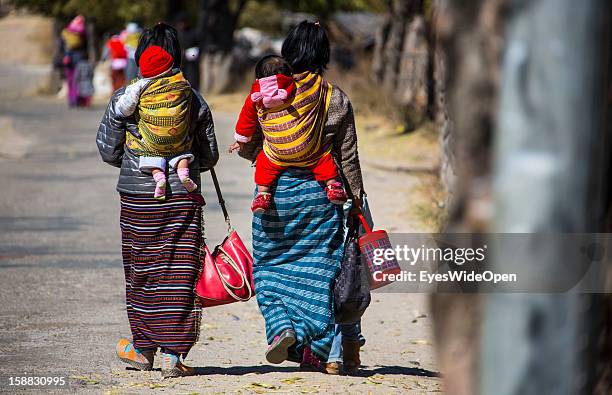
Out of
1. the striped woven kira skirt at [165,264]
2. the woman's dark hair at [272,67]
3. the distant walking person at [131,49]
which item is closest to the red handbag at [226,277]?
the striped woven kira skirt at [165,264]

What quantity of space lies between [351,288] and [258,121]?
96 cm

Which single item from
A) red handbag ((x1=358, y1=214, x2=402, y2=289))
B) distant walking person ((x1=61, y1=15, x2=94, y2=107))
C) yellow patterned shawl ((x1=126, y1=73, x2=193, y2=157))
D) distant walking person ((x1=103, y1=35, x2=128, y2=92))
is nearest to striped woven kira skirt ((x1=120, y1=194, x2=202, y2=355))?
yellow patterned shawl ((x1=126, y1=73, x2=193, y2=157))

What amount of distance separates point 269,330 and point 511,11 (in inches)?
142

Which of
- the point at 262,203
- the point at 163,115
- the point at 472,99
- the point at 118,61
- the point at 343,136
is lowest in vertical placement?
the point at 118,61

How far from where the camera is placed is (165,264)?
5793 mm

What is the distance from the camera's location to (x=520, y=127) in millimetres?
2359

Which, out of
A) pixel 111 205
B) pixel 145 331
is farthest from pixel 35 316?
pixel 111 205

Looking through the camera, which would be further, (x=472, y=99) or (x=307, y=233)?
(x=307, y=233)

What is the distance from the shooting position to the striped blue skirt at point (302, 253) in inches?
226

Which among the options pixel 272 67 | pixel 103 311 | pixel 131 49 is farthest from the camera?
pixel 131 49

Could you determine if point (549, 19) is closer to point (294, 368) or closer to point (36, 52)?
point (294, 368)

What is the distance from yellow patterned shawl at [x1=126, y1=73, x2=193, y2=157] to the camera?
5.72 meters

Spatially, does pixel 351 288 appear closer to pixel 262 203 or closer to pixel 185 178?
pixel 262 203

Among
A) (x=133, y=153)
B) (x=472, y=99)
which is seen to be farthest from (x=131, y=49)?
(x=472, y=99)
